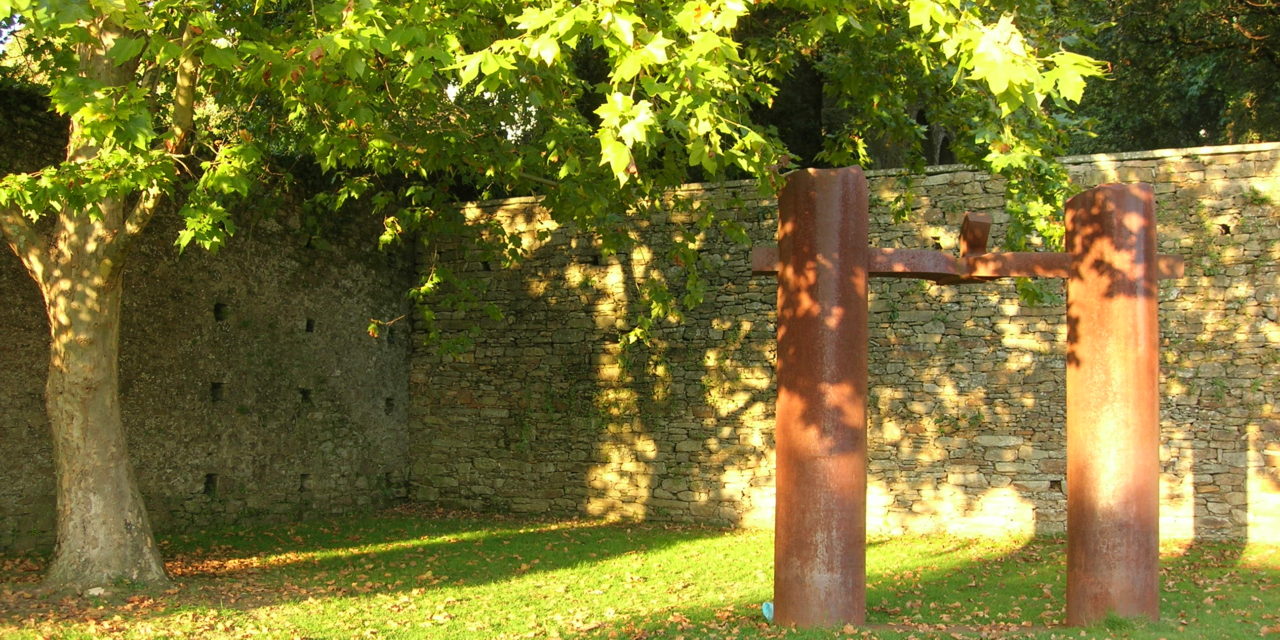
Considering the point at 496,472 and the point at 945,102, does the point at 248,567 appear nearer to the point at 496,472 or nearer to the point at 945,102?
the point at 496,472

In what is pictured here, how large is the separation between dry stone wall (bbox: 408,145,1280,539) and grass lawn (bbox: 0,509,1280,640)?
1.93ft

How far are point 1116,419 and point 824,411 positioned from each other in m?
1.58

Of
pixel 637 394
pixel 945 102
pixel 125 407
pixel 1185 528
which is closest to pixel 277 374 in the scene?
pixel 125 407

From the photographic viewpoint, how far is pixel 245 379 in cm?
1102

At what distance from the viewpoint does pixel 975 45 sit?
17.2 feet

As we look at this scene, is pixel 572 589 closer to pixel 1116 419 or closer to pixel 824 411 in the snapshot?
pixel 824 411

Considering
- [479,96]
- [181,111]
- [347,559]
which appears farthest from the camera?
[479,96]

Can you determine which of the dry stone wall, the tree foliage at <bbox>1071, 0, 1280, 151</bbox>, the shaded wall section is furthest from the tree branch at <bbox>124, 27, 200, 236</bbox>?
the tree foliage at <bbox>1071, 0, 1280, 151</bbox>

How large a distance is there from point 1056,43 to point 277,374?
27.1 feet

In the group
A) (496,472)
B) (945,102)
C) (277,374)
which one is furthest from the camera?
(496,472)

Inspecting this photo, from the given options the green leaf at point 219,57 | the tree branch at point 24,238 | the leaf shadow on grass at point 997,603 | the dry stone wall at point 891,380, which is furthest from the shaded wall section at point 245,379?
the leaf shadow on grass at point 997,603

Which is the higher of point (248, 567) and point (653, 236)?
point (653, 236)

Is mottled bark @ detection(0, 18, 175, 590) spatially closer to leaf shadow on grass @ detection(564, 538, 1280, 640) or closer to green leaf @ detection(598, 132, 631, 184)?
leaf shadow on grass @ detection(564, 538, 1280, 640)

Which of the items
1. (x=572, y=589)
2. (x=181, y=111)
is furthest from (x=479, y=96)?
(x=572, y=589)
